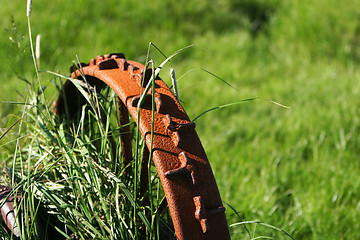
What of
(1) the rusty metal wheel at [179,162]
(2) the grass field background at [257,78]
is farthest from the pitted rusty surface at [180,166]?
(2) the grass field background at [257,78]

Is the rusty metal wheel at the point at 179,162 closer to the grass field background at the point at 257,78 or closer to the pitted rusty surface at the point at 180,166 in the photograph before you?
the pitted rusty surface at the point at 180,166

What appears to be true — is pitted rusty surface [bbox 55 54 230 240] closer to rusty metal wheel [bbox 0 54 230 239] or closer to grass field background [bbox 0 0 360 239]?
rusty metal wheel [bbox 0 54 230 239]

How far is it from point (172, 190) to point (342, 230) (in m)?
1.43

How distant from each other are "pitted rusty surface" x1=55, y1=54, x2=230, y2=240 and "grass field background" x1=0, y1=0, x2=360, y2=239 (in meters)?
0.64

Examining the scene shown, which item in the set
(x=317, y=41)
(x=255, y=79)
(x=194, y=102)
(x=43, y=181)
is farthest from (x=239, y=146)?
(x=317, y=41)

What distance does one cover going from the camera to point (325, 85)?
13.5ft

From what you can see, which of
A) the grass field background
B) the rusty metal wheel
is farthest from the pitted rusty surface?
the grass field background

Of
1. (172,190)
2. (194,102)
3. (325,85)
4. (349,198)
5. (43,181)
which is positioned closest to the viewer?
(172,190)

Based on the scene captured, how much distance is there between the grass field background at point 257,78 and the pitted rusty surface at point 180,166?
2.10 feet

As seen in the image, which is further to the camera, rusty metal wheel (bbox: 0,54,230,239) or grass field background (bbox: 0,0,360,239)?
grass field background (bbox: 0,0,360,239)

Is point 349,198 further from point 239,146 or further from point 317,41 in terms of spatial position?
point 317,41

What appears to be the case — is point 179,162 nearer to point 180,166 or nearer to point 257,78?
point 180,166

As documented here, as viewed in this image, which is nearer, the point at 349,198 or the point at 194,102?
the point at 349,198

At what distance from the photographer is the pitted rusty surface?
1.28 meters
